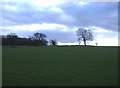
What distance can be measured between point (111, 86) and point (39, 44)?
25751mm

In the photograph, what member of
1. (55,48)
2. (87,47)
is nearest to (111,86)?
(55,48)

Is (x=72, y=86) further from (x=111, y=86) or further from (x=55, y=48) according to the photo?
(x=55, y=48)

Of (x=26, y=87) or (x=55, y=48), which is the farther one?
(x=55, y=48)

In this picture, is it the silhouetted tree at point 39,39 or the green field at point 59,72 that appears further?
the silhouetted tree at point 39,39

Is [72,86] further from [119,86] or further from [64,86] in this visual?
[119,86]

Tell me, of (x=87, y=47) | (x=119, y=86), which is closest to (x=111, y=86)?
(x=119, y=86)

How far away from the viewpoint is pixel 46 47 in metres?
34.1

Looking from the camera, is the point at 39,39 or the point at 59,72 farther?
the point at 39,39

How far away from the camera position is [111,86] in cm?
751

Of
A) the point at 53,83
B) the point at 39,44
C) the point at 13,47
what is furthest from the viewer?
the point at 39,44

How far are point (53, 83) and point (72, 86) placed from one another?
0.72 m

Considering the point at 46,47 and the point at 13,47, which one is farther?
the point at 46,47

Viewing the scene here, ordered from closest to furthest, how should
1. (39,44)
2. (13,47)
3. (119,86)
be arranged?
(119,86) < (13,47) < (39,44)

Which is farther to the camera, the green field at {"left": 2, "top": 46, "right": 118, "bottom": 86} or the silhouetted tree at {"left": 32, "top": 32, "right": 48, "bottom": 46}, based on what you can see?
the silhouetted tree at {"left": 32, "top": 32, "right": 48, "bottom": 46}
